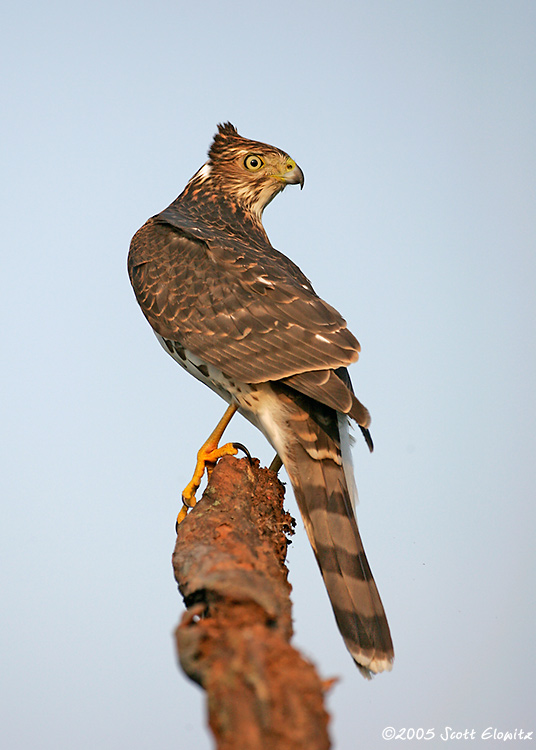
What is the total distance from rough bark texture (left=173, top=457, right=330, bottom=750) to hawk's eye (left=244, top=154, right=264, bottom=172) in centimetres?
351

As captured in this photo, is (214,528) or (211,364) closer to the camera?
(214,528)

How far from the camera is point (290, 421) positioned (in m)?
3.69

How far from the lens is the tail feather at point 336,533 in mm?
3039

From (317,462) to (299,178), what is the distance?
9.62ft

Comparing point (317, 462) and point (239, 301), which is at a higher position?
point (239, 301)

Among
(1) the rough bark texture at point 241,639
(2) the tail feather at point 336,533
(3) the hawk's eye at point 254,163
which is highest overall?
(3) the hawk's eye at point 254,163

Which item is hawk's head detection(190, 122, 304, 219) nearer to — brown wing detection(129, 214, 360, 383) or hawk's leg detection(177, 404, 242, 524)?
brown wing detection(129, 214, 360, 383)

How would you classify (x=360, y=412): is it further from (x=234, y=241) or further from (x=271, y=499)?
(x=234, y=241)

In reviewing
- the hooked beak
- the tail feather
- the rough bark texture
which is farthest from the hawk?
the hooked beak

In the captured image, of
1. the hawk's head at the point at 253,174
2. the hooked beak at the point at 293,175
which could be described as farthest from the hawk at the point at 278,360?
the hooked beak at the point at 293,175

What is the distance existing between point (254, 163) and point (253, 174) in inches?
3.5

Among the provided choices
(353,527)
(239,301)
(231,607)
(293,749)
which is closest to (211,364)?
(239,301)

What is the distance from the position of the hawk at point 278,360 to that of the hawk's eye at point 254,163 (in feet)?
2.81

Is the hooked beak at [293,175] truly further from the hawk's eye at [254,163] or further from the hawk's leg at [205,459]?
the hawk's leg at [205,459]
